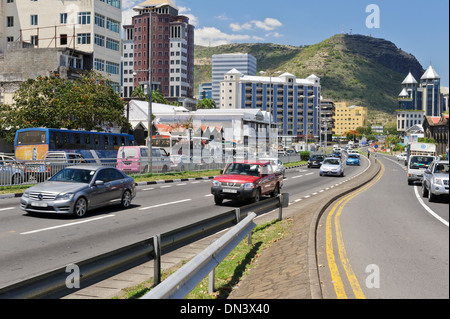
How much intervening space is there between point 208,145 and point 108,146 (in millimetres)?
19001

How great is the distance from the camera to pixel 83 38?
61062mm

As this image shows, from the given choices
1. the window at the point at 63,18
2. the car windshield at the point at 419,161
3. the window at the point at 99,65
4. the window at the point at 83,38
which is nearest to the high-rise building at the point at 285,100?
the window at the point at 99,65

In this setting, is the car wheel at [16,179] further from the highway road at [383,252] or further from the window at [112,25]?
the window at [112,25]

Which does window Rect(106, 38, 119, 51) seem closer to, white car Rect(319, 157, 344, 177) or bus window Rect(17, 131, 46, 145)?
bus window Rect(17, 131, 46, 145)

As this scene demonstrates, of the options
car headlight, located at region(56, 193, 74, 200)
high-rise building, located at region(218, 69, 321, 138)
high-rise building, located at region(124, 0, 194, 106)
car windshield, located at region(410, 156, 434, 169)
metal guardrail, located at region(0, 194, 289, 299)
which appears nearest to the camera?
metal guardrail, located at region(0, 194, 289, 299)

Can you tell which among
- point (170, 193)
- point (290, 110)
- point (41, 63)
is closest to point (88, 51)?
A: point (41, 63)

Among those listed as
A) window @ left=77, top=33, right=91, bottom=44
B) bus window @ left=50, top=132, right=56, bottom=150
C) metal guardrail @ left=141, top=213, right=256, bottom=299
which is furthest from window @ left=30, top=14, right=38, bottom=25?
metal guardrail @ left=141, top=213, right=256, bottom=299

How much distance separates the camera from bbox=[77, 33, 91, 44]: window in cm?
6088

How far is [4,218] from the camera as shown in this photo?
13258 millimetres

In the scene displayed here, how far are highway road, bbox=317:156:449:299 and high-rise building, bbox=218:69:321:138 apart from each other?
5942 inches

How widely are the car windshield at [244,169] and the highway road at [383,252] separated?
134 inches

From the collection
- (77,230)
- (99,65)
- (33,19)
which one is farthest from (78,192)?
(33,19)

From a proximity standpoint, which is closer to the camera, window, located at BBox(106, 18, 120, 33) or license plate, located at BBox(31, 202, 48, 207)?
license plate, located at BBox(31, 202, 48, 207)

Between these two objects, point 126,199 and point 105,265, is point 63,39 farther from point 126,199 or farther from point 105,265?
point 105,265
